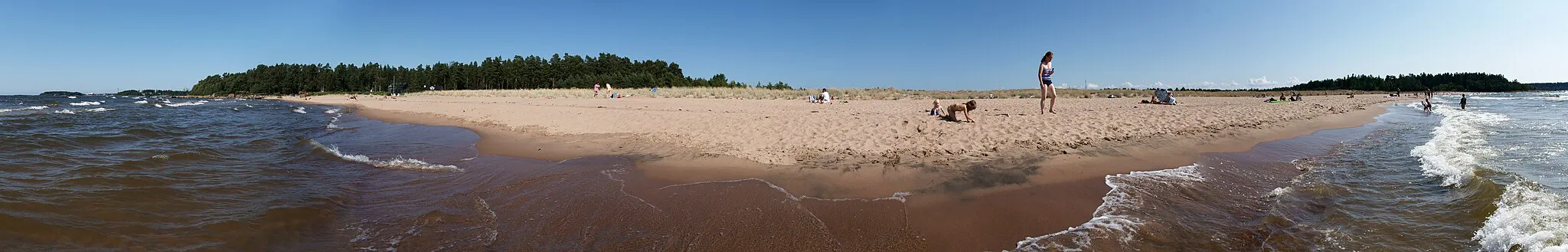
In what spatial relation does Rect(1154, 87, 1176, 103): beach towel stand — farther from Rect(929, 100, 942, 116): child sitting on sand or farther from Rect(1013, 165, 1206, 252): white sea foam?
Rect(1013, 165, 1206, 252): white sea foam

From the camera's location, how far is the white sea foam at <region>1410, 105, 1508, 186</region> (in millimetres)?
Result: 6105

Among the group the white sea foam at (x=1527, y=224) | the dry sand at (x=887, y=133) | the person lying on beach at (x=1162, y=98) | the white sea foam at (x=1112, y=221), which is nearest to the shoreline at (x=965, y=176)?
the white sea foam at (x=1112, y=221)

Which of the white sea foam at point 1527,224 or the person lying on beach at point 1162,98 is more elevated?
the person lying on beach at point 1162,98

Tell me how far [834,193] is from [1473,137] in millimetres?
13051

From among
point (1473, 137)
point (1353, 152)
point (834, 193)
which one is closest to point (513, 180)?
point (834, 193)

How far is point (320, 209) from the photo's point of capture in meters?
4.93

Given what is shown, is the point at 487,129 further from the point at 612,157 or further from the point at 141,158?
the point at 612,157

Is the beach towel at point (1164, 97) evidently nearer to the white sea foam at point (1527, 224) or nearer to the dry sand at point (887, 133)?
the dry sand at point (887, 133)

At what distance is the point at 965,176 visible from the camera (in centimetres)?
611

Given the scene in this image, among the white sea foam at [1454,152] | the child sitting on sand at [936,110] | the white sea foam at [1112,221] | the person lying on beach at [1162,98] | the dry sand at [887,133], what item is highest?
the person lying on beach at [1162,98]

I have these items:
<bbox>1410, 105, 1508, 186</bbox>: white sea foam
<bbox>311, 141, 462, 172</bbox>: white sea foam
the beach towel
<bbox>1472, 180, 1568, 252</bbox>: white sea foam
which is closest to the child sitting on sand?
<bbox>1410, 105, 1508, 186</bbox>: white sea foam

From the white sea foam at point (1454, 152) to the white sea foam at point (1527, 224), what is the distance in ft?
2.97

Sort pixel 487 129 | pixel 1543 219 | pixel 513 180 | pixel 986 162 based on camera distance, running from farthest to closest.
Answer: pixel 487 129, pixel 986 162, pixel 513 180, pixel 1543 219

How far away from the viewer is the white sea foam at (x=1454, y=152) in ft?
20.0
